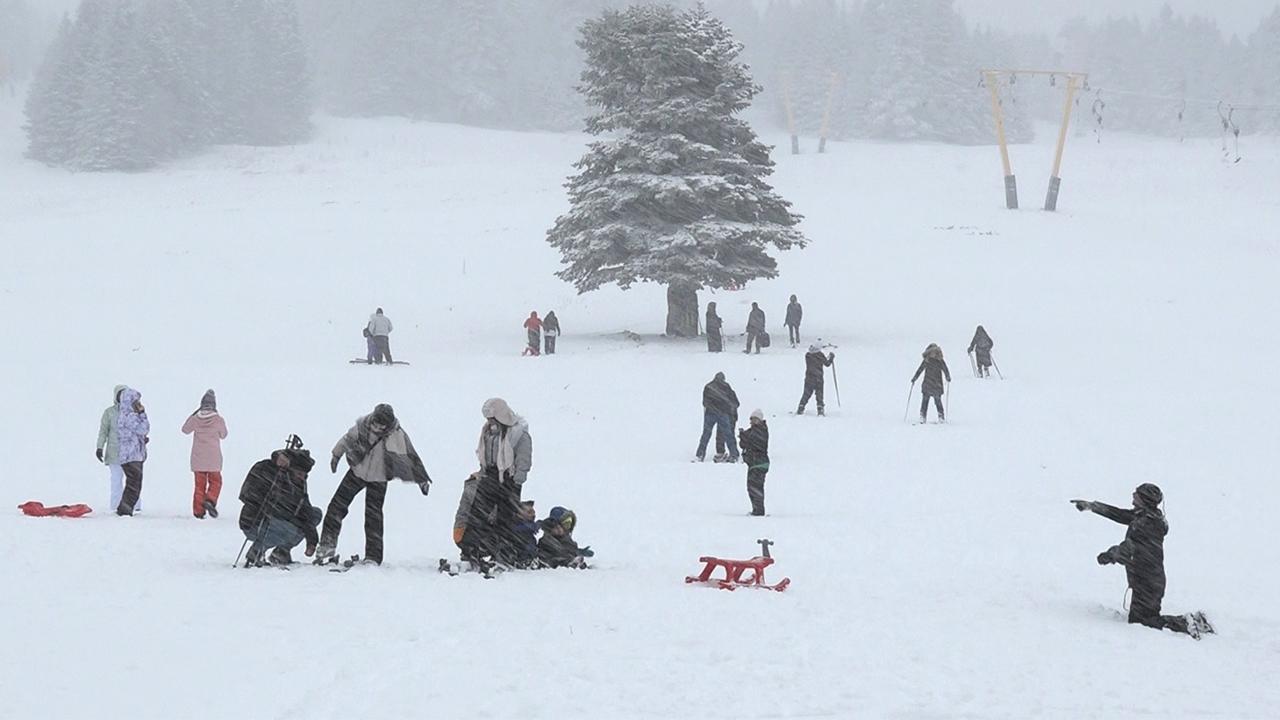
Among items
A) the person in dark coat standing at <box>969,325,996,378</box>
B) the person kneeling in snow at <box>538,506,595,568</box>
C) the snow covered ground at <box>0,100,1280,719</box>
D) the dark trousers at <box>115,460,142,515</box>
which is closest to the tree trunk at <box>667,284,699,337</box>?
the snow covered ground at <box>0,100,1280,719</box>

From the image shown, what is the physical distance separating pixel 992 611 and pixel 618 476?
7818 mm

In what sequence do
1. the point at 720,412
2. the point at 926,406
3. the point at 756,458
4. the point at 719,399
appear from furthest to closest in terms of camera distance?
1. the point at 926,406
2. the point at 720,412
3. the point at 719,399
4. the point at 756,458

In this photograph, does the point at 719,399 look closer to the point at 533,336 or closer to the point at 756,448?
the point at 756,448

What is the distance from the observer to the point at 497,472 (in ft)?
36.6

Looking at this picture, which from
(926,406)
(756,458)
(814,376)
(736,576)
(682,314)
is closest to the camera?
(736,576)

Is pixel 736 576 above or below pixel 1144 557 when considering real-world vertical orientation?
below

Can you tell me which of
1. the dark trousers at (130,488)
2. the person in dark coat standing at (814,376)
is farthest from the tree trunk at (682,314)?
the dark trousers at (130,488)

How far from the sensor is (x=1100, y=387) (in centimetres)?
2592

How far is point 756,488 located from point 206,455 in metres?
6.75

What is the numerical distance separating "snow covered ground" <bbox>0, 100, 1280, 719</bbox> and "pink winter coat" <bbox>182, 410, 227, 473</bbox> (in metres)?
0.84

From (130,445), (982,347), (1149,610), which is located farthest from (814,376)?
(130,445)

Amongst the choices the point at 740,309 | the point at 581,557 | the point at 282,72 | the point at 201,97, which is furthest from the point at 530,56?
the point at 581,557

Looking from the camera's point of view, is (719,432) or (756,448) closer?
(756,448)

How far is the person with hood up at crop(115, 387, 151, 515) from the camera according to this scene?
1387 cm
